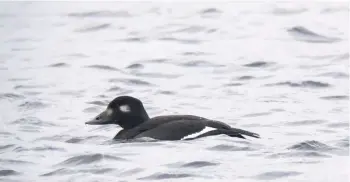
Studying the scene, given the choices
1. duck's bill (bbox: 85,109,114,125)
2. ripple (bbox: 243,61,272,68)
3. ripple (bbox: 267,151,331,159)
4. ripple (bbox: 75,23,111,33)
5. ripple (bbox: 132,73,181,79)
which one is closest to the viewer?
ripple (bbox: 267,151,331,159)

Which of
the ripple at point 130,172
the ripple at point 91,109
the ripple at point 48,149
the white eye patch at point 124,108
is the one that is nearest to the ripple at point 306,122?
the white eye patch at point 124,108

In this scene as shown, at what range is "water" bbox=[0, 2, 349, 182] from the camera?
987 centimetres

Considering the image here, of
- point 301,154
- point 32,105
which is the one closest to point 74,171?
point 301,154

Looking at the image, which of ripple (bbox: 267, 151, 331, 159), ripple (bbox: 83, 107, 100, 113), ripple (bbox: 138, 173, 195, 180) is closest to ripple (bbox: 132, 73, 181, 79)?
ripple (bbox: 83, 107, 100, 113)

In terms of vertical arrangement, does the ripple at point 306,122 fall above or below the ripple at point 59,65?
below

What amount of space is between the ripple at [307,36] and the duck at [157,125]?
26.2 feet

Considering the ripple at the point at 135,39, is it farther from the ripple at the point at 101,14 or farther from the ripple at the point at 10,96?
the ripple at the point at 10,96

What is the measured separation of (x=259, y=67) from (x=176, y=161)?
705cm

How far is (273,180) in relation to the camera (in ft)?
30.0

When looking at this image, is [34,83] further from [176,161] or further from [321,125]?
[176,161]

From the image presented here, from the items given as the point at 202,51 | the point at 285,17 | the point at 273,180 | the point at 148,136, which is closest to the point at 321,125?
the point at 148,136

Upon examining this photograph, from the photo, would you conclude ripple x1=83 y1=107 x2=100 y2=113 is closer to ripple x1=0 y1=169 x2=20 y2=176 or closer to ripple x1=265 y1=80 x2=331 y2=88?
ripple x1=265 y1=80 x2=331 y2=88

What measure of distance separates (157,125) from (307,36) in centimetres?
879

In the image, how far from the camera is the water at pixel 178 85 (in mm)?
9867
